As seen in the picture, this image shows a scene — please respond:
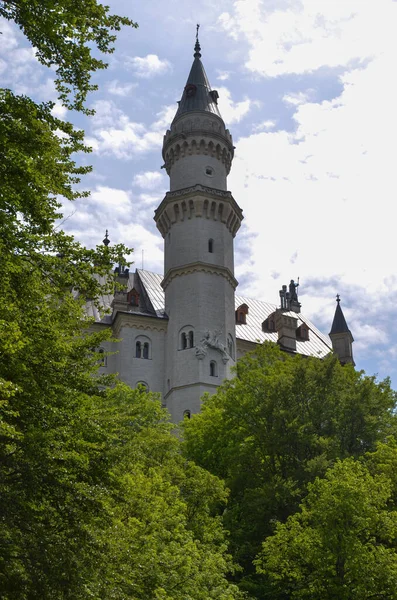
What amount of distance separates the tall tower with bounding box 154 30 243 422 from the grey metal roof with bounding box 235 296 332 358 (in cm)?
930

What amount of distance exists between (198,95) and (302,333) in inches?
1042

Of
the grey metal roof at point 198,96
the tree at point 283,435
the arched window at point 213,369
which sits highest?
the grey metal roof at point 198,96

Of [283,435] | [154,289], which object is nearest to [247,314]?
[154,289]

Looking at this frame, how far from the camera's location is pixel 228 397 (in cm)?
3706

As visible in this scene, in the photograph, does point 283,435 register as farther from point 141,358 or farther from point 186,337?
point 141,358

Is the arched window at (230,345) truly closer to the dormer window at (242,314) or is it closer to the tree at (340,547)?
the dormer window at (242,314)

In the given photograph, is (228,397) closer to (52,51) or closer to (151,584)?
(151,584)

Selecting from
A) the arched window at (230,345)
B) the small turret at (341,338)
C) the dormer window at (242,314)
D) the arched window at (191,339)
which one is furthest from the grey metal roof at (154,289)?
the small turret at (341,338)

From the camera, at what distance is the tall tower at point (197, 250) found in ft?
172

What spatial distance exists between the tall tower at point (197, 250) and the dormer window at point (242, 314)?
10450mm

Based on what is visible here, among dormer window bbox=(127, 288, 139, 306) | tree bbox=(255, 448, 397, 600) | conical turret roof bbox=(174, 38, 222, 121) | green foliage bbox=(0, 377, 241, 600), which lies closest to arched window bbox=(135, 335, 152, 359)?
dormer window bbox=(127, 288, 139, 306)

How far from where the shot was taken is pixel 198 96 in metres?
62.6

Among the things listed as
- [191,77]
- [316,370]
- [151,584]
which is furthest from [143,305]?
[151,584]

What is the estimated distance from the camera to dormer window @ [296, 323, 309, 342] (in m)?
72.7
